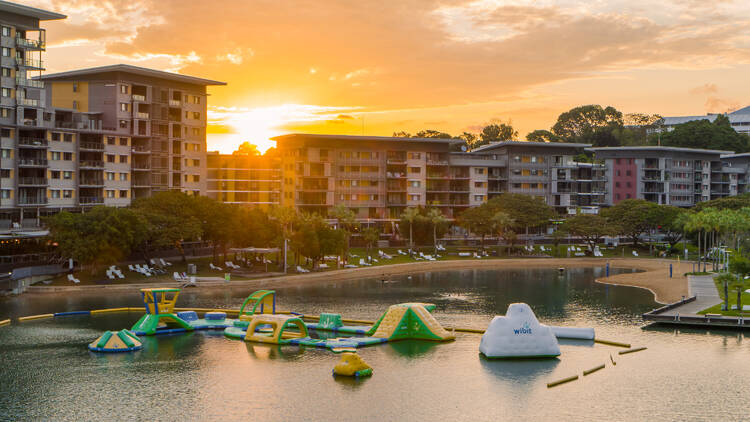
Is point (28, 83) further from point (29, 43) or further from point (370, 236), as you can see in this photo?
point (370, 236)

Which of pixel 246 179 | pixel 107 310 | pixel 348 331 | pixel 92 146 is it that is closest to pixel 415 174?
pixel 246 179

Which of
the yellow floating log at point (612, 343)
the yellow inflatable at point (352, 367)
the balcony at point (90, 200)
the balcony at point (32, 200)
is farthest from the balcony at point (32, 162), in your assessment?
the yellow floating log at point (612, 343)

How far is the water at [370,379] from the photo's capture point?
140 feet

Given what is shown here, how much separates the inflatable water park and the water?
38.7 inches

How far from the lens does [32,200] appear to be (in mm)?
111375

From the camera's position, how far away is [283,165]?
548 ft

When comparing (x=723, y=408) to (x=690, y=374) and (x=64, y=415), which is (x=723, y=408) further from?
(x=64, y=415)

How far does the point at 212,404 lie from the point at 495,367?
19.2 m

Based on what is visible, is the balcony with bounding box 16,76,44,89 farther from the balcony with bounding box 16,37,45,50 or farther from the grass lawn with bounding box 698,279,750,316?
the grass lawn with bounding box 698,279,750,316

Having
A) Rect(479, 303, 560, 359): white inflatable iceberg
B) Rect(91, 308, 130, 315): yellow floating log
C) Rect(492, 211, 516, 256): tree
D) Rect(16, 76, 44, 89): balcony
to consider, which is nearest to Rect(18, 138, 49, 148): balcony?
Rect(16, 76, 44, 89): balcony

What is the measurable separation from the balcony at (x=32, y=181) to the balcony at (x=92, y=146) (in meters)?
8.98

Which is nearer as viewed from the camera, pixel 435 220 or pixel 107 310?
pixel 107 310

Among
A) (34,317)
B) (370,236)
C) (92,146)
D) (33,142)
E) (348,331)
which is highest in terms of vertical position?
(92,146)

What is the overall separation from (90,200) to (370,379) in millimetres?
84662
